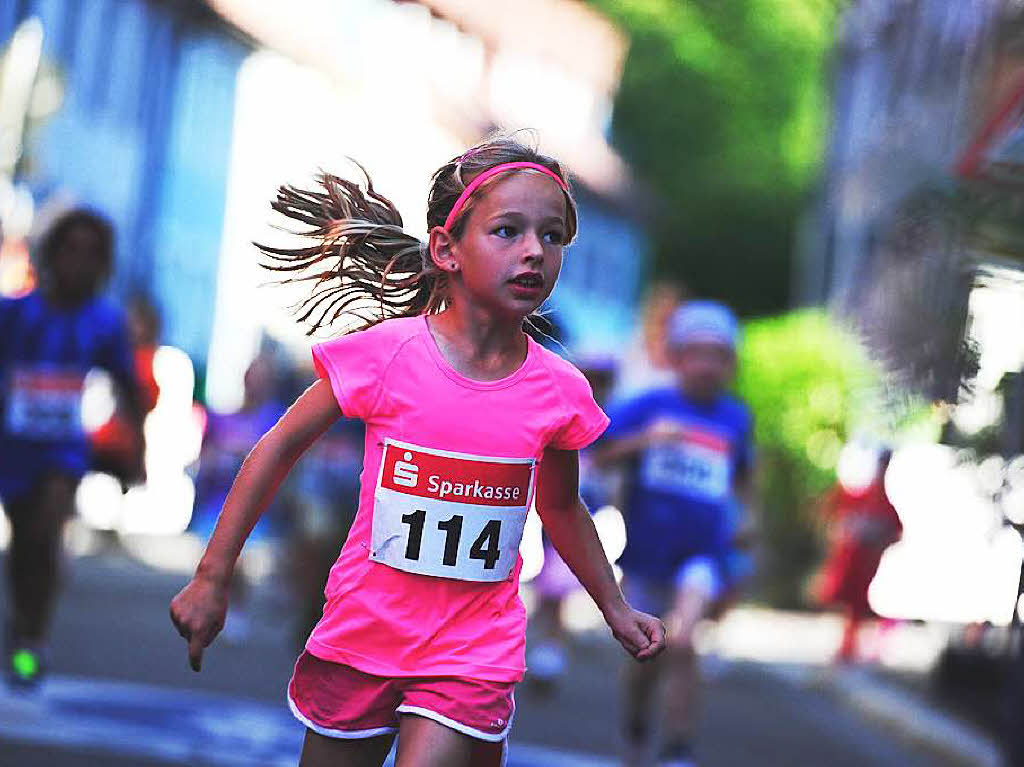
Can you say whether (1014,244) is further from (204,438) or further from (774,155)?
(774,155)

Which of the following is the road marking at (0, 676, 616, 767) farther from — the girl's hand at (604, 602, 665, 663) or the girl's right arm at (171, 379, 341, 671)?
the girl's right arm at (171, 379, 341, 671)

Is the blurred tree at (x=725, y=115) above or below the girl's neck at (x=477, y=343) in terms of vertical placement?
above

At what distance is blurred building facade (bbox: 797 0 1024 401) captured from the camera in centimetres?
402

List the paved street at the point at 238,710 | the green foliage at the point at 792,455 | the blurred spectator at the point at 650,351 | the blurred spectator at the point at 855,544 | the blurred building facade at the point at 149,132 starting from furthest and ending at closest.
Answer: the blurred building facade at the point at 149,132 → the green foliage at the point at 792,455 → the blurred spectator at the point at 855,544 → the blurred spectator at the point at 650,351 → the paved street at the point at 238,710

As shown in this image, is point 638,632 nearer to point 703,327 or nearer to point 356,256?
point 356,256

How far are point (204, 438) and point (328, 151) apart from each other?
91.7 ft

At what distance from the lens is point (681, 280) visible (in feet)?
220

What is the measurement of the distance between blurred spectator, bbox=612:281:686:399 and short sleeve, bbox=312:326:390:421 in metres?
8.70

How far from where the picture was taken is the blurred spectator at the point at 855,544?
15898 millimetres

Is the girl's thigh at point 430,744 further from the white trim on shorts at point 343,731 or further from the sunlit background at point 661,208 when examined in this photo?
the sunlit background at point 661,208

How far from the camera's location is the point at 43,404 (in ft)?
27.5

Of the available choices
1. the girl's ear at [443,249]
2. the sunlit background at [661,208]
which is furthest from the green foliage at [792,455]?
the girl's ear at [443,249]

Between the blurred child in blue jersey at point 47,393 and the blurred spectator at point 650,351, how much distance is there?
5.04 metres

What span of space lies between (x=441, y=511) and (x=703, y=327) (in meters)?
4.58
